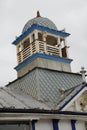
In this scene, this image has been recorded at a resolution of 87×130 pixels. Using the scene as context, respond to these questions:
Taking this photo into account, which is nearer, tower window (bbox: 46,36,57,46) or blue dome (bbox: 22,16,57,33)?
blue dome (bbox: 22,16,57,33)

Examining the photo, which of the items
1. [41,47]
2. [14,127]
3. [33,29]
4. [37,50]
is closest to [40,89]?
[37,50]

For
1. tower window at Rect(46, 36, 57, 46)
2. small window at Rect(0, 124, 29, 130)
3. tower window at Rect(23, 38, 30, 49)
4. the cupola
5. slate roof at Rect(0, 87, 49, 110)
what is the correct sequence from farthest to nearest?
tower window at Rect(23, 38, 30, 49) < tower window at Rect(46, 36, 57, 46) < the cupola < slate roof at Rect(0, 87, 49, 110) < small window at Rect(0, 124, 29, 130)

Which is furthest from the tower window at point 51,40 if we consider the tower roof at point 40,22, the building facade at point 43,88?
the tower roof at point 40,22

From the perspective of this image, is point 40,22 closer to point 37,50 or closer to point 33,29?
point 33,29

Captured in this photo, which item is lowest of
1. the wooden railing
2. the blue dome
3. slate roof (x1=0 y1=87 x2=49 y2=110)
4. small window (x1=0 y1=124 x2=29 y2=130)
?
Answer: small window (x1=0 y1=124 x2=29 y2=130)

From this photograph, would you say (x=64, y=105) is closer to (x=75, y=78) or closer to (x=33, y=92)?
(x=33, y=92)

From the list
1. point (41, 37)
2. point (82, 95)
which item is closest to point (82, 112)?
point (82, 95)

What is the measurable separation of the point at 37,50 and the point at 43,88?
4254 millimetres

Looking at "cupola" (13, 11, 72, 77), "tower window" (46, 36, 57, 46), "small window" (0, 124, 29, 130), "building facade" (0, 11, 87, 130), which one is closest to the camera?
"small window" (0, 124, 29, 130)

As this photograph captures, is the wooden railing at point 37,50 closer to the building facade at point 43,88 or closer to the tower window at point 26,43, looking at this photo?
the building facade at point 43,88

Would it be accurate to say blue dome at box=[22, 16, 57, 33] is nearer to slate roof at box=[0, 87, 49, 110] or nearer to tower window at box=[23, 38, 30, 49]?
tower window at box=[23, 38, 30, 49]

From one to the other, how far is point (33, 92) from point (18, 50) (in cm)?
743

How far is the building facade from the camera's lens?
20766 millimetres

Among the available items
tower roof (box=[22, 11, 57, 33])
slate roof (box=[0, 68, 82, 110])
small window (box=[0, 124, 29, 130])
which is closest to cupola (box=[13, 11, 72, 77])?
tower roof (box=[22, 11, 57, 33])
